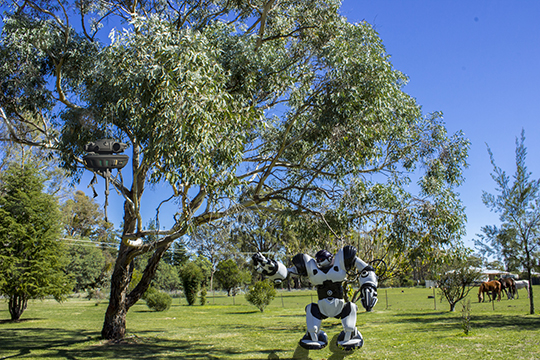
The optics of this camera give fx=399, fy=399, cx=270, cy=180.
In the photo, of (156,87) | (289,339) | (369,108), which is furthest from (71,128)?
(289,339)

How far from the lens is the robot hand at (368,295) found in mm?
6434

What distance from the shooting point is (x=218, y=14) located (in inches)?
453

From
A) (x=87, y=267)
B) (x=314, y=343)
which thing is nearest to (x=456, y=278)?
(x=314, y=343)

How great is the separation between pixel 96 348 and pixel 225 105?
8.31 m

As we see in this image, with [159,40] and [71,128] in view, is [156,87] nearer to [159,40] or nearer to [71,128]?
[159,40]

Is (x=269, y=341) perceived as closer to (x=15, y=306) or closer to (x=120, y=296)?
(x=120, y=296)

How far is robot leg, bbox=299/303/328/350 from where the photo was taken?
7.01 meters

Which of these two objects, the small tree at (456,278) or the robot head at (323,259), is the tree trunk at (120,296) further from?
the small tree at (456,278)

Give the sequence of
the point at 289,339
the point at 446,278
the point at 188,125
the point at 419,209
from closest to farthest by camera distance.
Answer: the point at 188,125 < the point at 419,209 < the point at 289,339 < the point at 446,278

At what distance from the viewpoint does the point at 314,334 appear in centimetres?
719

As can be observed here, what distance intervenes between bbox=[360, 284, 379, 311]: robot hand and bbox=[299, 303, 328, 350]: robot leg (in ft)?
3.88

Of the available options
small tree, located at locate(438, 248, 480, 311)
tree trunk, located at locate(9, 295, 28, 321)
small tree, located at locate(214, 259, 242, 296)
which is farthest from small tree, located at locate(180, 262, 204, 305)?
small tree, located at locate(438, 248, 480, 311)

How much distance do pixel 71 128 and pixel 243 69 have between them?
450 centimetres

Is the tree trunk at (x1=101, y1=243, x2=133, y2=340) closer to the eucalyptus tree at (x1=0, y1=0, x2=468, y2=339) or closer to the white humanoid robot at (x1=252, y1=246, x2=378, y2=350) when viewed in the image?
the eucalyptus tree at (x1=0, y1=0, x2=468, y2=339)
